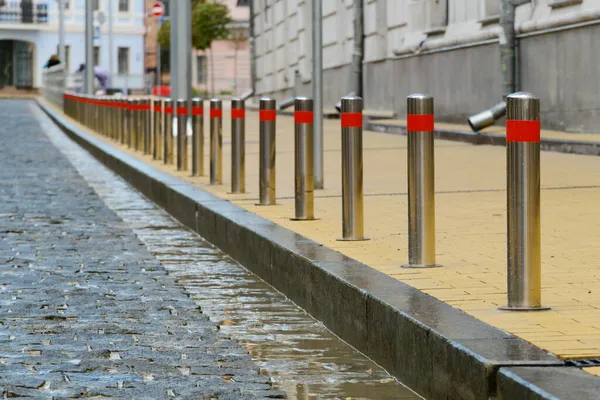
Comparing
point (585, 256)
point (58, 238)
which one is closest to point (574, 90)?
point (58, 238)

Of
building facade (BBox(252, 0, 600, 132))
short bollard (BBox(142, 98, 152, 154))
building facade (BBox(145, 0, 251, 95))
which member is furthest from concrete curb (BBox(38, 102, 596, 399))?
building facade (BBox(145, 0, 251, 95))

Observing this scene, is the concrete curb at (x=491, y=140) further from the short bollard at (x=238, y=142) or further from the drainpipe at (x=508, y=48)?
the short bollard at (x=238, y=142)

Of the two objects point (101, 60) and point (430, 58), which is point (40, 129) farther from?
point (101, 60)

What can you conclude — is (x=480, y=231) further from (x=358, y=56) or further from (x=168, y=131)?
(x=358, y=56)

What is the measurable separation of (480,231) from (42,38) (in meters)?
82.8

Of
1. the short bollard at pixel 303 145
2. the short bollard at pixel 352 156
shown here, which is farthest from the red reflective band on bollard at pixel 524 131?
the short bollard at pixel 303 145

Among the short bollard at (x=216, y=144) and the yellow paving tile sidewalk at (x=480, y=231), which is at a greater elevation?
the short bollard at (x=216, y=144)

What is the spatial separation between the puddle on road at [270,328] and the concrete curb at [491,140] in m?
6.15

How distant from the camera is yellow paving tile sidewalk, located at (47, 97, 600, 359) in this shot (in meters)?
5.47

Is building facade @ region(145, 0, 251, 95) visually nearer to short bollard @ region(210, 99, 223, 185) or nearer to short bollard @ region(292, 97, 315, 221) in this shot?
short bollard @ region(210, 99, 223, 185)

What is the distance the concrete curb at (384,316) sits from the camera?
463 centimetres

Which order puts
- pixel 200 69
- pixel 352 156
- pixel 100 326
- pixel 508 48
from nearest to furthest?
pixel 100 326, pixel 352 156, pixel 508 48, pixel 200 69

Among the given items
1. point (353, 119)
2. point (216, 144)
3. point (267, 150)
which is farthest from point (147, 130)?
point (353, 119)

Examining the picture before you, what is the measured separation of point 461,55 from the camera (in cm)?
2425
